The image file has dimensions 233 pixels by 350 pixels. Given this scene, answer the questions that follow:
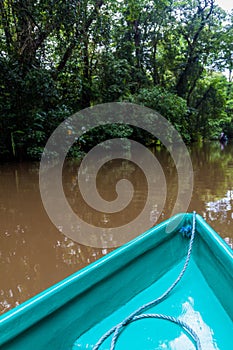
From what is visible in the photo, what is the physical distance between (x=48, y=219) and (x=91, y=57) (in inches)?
276

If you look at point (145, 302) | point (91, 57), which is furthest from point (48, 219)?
point (91, 57)

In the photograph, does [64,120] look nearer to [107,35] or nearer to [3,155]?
[3,155]

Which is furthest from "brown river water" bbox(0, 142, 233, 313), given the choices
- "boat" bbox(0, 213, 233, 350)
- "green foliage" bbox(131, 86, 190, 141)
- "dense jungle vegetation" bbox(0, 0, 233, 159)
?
"green foliage" bbox(131, 86, 190, 141)

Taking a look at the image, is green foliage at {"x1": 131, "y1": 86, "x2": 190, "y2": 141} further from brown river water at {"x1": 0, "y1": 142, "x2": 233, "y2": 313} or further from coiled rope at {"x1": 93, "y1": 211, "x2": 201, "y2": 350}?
coiled rope at {"x1": 93, "y1": 211, "x2": 201, "y2": 350}

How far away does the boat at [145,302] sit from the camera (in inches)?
34.9

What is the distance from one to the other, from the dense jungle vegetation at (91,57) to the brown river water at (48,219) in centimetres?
192

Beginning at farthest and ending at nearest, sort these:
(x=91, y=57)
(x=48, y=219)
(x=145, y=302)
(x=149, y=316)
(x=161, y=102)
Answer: (x=161, y=102) < (x=91, y=57) < (x=48, y=219) < (x=145, y=302) < (x=149, y=316)

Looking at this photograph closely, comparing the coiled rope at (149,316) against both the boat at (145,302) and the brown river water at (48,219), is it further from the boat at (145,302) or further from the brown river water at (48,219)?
the brown river water at (48,219)

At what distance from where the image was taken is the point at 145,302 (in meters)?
1.21

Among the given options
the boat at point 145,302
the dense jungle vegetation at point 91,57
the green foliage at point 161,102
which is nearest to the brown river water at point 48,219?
the boat at point 145,302

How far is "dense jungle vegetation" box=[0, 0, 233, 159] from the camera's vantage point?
631cm

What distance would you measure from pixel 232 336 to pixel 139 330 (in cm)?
37

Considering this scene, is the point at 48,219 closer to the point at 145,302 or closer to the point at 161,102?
the point at 145,302

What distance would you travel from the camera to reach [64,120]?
274 inches
